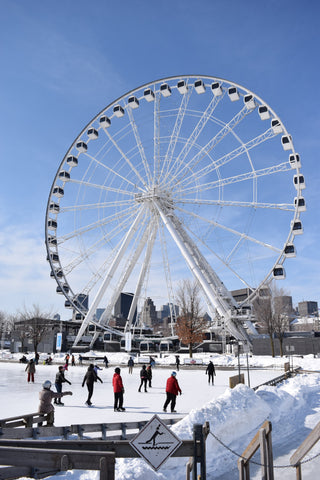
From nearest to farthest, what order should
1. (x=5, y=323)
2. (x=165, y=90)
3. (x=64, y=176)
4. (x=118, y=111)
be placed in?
(x=165, y=90), (x=118, y=111), (x=64, y=176), (x=5, y=323)

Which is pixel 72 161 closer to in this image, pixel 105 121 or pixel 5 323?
pixel 105 121

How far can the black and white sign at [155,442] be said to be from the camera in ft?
16.6

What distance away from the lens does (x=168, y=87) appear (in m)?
39.0

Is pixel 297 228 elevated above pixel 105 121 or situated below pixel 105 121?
below

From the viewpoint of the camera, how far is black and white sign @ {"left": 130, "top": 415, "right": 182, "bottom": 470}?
16.6 feet

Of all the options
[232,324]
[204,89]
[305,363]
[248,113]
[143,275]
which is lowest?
[305,363]

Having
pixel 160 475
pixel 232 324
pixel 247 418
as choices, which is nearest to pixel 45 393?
pixel 160 475

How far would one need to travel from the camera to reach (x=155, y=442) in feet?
16.8

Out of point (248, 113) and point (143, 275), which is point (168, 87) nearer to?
point (248, 113)

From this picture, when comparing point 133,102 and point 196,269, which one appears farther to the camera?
point 133,102

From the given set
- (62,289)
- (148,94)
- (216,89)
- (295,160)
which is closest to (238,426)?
(295,160)

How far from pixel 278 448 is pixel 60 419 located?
6.31m

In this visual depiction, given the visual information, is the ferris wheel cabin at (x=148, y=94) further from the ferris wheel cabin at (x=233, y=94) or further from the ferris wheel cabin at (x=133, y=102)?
the ferris wheel cabin at (x=233, y=94)

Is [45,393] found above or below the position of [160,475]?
above
